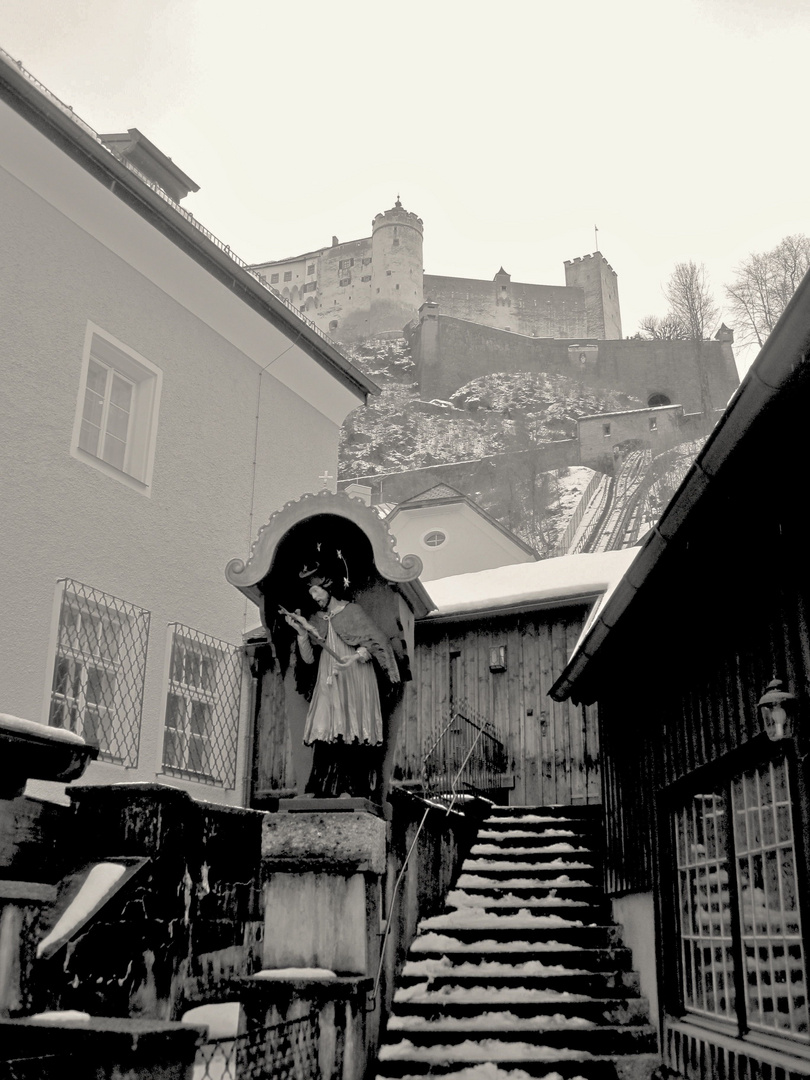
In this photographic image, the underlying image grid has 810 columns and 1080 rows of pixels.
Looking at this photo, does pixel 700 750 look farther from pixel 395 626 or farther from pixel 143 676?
pixel 143 676

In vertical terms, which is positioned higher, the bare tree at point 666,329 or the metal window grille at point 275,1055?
the bare tree at point 666,329

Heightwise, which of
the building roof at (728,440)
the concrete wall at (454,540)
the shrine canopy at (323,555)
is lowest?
the building roof at (728,440)

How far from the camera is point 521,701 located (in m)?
13.1

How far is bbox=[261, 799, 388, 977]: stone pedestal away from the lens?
240 inches

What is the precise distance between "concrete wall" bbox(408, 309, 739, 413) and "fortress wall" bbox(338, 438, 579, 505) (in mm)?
10380

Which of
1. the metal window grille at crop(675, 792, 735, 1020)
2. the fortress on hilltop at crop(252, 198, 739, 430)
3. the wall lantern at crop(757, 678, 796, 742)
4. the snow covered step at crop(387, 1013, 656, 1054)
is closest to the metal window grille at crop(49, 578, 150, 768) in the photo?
the snow covered step at crop(387, 1013, 656, 1054)

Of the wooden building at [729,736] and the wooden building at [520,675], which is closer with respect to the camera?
the wooden building at [729,736]

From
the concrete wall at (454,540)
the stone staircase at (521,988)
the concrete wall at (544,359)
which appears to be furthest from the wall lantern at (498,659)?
the concrete wall at (544,359)

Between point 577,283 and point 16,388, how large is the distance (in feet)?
242

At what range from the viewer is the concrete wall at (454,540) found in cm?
2466

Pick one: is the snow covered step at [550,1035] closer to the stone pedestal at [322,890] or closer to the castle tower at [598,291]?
the stone pedestal at [322,890]

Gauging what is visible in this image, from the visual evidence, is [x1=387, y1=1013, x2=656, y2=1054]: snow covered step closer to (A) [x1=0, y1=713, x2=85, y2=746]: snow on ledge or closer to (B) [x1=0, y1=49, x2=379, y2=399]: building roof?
(A) [x1=0, y1=713, x2=85, y2=746]: snow on ledge

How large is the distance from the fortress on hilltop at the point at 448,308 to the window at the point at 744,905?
197ft

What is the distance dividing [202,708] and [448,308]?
69.6 meters
